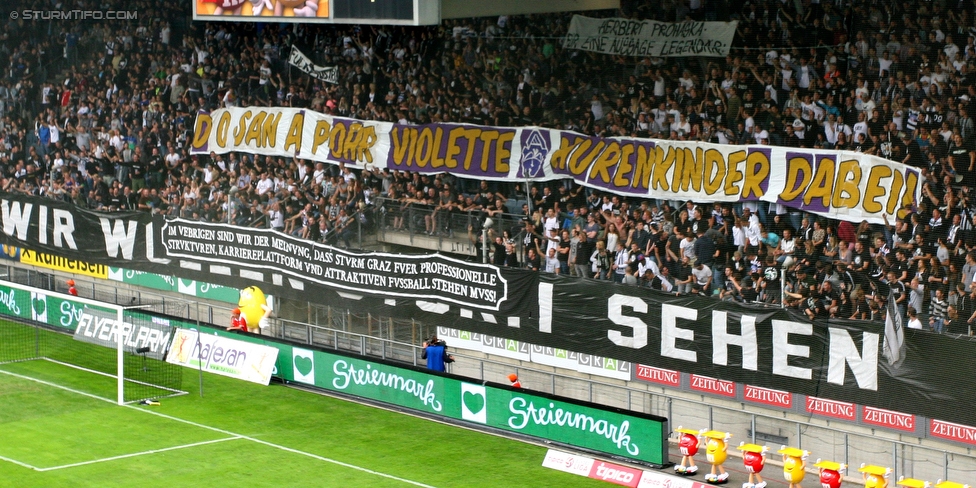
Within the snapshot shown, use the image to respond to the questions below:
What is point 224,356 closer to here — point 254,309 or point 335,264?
point 254,309

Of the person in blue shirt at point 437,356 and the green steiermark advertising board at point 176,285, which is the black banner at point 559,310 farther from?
the person in blue shirt at point 437,356

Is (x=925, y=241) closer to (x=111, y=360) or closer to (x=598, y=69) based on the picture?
(x=598, y=69)

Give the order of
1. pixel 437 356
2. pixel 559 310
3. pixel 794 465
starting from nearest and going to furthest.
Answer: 1. pixel 794 465
2. pixel 559 310
3. pixel 437 356

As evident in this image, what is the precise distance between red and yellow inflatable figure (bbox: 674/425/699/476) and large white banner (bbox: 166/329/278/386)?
915cm

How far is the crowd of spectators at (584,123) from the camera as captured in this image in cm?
1905

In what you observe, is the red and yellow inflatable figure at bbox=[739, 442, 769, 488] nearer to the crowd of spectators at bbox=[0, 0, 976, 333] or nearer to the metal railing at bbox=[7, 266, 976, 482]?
the metal railing at bbox=[7, 266, 976, 482]

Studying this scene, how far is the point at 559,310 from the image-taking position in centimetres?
2234

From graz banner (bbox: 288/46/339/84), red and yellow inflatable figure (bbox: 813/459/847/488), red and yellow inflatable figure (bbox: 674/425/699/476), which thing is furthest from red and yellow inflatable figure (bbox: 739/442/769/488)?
graz banner (bbox: 288/46/339/84)

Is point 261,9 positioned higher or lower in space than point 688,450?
higher

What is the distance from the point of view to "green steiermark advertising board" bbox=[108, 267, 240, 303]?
94.2 feet

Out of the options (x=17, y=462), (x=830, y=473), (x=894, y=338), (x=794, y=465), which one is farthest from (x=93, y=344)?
(x=894, y=338)

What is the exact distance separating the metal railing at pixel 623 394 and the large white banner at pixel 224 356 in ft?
4.72

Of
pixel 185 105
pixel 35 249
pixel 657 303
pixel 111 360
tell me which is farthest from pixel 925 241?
pixel 35 249

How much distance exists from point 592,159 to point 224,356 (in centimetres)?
852
